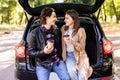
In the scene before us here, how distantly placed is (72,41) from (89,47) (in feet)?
5.59

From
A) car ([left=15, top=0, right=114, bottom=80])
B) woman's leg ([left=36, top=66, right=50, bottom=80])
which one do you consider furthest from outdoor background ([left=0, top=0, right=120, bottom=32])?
woman's leg ([left=36, top=66, right=50, bottom=80])

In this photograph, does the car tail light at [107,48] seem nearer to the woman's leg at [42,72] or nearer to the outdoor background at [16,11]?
the woman's leg at [42,72]

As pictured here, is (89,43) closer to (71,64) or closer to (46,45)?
(71,64)

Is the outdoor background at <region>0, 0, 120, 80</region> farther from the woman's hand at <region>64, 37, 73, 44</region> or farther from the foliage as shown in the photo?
the woman's hand at <region>64, 37, 73, 44</region>

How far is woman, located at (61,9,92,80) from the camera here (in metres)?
5.73

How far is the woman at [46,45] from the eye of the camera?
5.57m

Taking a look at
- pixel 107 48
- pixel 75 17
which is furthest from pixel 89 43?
pixel 75 17

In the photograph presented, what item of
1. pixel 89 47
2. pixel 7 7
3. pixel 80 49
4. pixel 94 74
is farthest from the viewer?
pixel 7 7

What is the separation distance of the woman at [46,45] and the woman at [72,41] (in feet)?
0.41

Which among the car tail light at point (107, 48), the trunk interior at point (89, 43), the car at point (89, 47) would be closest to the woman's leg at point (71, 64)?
the car at point (89, 47)

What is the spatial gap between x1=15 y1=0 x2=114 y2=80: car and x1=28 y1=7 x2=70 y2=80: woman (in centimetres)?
113

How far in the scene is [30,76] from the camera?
6.83 metres

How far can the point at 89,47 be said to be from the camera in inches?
290

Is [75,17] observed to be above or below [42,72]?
above
